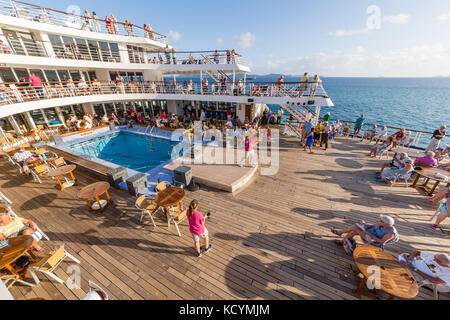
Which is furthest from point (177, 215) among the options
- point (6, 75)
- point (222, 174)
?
point (6, 75)

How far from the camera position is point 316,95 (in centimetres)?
1192

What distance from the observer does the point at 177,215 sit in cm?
534

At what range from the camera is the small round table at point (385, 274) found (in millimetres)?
3150

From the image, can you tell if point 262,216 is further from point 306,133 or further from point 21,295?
point 306,133

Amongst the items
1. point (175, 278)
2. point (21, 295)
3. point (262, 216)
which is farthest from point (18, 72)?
point (262, 216)

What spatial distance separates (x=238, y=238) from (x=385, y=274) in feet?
10.6

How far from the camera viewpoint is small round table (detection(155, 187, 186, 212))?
17.2ft

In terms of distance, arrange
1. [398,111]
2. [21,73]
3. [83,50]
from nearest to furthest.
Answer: [21,73]
[83,50]
[398,111]

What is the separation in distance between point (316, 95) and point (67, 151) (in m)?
16.2

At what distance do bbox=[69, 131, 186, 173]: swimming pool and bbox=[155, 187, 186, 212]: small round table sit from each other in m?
6.07

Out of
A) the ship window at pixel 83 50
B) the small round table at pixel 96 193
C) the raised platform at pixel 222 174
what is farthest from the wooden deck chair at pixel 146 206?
the ship window at pixel 83 50

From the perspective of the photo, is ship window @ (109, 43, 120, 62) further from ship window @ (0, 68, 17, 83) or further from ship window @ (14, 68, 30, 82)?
ship window @ (0, 68, 17, 83)

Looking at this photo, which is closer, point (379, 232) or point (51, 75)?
point (379, 232)

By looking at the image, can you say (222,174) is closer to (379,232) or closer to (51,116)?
(379,232)
